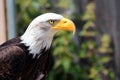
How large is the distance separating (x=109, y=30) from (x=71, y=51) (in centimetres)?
40

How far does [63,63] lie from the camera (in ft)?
18.2

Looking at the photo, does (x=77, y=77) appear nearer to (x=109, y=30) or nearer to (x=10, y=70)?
(x=109, y=30)

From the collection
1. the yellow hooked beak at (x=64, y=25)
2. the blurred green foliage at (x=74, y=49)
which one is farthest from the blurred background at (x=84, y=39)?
the yellow hooked beak at (x=64, y=25)

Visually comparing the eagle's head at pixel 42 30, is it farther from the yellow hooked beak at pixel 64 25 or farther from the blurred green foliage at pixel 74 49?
the blurred green foliage at pixel 74 49

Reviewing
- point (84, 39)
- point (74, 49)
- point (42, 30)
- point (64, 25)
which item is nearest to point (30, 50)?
point (42, 30)

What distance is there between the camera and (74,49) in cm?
566

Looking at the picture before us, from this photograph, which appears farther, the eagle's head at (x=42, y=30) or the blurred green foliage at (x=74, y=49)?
the blurred green foliage at (x=74, y=49)

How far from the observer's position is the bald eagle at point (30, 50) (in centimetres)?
319

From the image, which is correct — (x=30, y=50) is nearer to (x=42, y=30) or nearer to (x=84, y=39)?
(x=42, y=30)

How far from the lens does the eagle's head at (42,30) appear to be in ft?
10.4

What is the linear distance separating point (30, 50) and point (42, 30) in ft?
0.41

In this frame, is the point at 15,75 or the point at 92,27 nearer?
the point at 15,75

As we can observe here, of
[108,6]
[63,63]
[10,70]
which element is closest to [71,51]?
[63,63]

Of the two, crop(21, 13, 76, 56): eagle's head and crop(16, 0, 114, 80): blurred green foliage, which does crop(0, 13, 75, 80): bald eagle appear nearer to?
crop(21, 13, 76, 56): eagle's head
